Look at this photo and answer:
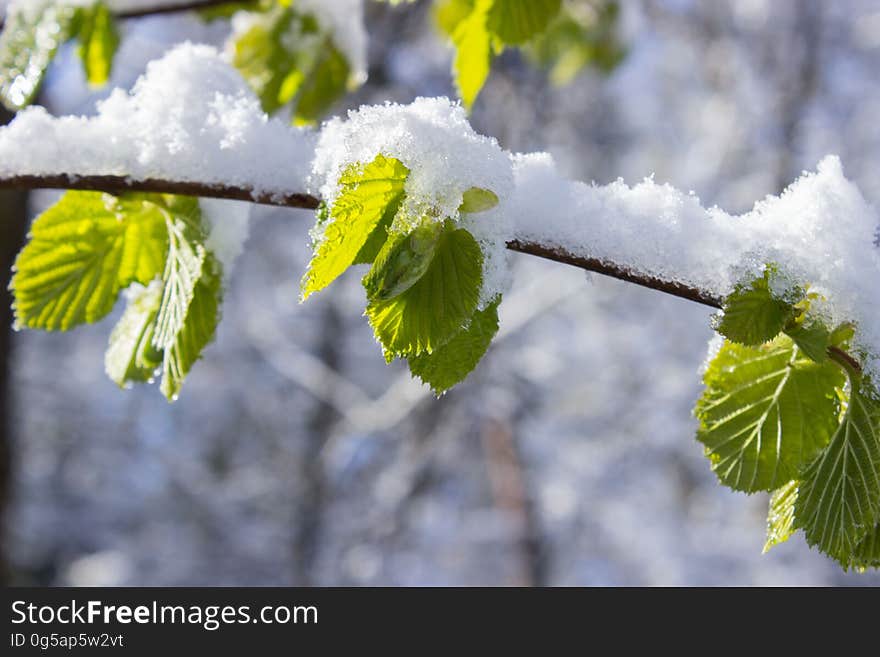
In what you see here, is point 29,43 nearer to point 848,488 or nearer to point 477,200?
point 477,200

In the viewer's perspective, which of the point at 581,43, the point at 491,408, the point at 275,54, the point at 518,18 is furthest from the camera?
the point at 491,408

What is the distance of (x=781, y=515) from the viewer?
669 millimetres

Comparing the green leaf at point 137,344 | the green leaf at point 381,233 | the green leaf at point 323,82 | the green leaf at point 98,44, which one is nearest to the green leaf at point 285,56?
the green leaf at point 323,82

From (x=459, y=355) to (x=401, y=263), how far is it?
0.11 meters

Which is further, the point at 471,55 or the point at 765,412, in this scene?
the point at 471,55

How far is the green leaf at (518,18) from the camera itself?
37.0 inches

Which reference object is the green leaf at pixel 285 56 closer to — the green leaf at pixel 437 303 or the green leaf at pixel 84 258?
the green leaf at pixel 84 258

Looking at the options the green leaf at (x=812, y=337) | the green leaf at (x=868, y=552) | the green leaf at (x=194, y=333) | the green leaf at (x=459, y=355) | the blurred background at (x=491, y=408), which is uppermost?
the blurred background at (x=491, y=408)

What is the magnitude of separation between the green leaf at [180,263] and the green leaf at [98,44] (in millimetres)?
513

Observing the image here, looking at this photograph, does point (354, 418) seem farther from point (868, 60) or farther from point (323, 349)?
point (868, 60)

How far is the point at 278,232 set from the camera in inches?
268

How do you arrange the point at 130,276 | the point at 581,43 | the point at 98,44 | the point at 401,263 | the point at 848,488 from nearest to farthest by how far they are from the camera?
1. the point at 401,263
2. the point at 848,488
3. the point at 130,276
4. the point at 98,44
5. the point at 581,43

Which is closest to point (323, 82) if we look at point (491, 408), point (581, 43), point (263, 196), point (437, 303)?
point (263, 196)
